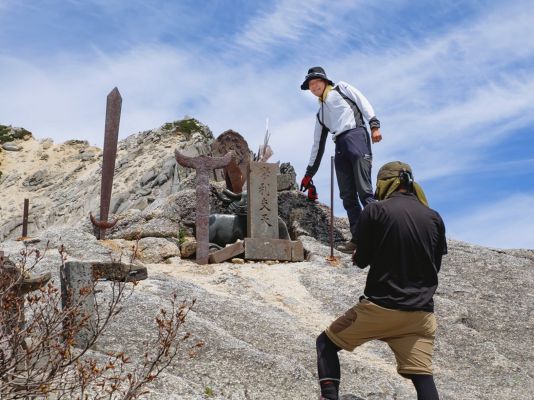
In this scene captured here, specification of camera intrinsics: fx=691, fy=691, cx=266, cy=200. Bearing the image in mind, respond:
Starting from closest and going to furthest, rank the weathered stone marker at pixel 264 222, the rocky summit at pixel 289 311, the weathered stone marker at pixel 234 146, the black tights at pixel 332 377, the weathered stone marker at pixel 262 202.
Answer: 1. the black tights at pixel 332 377
2. the rocky summit at pixel 289 311
3. the weathered stone marker at pixel 264 222
4. the weathered stone marker at pixel 262 202
5. the weathered stone marker at pixel 234 146

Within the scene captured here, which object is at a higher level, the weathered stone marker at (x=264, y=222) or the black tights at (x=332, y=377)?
the weathered stone marker at (x=264, y=222)

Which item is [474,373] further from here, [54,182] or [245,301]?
[54,182]

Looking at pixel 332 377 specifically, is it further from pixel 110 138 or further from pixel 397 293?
pixel 110 138

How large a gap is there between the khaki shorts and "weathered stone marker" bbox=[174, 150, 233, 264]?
5.38 metres

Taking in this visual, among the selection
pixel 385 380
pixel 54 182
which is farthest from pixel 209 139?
pixel 385 380

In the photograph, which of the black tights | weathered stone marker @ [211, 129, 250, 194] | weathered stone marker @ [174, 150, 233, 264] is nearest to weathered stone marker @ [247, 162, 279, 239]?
weathered stone marker @ [174, 150, 233, 264]

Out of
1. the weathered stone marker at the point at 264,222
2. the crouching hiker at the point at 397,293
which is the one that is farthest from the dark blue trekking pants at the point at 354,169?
the crouching hiker at the point at 397,293

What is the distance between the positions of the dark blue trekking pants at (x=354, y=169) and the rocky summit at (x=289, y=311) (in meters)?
0.83

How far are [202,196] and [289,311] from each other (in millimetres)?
2912

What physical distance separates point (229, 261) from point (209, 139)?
19.4m

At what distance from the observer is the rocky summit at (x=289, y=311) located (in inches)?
202

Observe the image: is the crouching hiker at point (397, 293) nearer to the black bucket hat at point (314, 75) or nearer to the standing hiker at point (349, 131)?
the standing hiker at point (349, 131)

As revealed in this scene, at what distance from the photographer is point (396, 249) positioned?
400 centimetres

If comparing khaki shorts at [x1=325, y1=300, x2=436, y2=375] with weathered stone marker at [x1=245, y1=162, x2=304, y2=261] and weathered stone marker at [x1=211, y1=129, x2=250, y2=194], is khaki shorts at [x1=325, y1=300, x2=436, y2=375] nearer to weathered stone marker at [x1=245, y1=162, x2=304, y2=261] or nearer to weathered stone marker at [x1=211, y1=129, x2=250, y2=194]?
weathered stone marker at [x1=245, y1=162, x2=304, y2=261]
